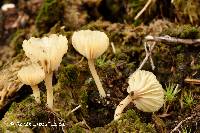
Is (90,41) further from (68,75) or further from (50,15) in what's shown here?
(50,15)

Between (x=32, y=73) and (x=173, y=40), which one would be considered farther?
(x=173, y=40)

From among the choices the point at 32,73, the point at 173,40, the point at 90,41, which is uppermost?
the point at 90,41

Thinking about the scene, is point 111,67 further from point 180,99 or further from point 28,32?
point 28,32

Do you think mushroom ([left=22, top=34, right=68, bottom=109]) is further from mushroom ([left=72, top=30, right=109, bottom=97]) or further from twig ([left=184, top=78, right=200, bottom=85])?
twig ([left=184, top=78, right=200, bottom=85])

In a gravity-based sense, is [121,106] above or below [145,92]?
below

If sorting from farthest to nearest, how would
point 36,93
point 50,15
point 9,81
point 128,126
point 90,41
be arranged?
point 50,15, point 9,81, point 36,93, point 90,41, point 128,126

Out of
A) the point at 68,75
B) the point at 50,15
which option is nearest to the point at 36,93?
the point at 68,75

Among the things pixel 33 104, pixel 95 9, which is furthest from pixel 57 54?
pixel 95 9
